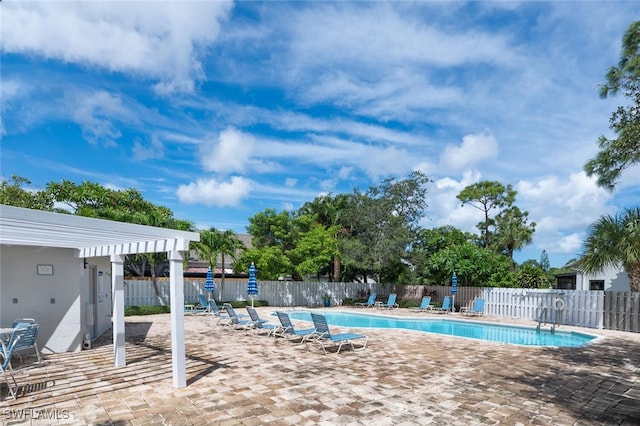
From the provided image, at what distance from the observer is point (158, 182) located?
3077 cm

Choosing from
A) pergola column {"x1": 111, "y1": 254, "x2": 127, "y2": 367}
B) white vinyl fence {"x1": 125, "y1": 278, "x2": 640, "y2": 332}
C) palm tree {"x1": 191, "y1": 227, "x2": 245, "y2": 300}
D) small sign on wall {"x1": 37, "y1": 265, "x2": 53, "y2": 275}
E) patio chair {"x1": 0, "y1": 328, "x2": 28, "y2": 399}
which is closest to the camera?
patio chair {"x1": 0, "y1": 328, "x2": 28, "y2": 399}

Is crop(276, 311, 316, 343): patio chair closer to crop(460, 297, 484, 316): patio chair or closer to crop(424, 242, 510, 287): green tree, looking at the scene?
crop(460, 297, 484, 316): patio chair

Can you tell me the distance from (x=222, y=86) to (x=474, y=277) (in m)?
17.7

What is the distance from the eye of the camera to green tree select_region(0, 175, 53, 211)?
25.2 metres

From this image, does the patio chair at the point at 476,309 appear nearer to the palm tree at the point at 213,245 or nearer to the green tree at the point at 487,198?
the palm tree at the point at 213,245

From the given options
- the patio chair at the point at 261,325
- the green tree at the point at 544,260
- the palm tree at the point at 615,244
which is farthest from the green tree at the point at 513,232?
the patio chair at the point at 261,325

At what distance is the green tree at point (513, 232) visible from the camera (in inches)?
1293

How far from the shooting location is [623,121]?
26.5 ft

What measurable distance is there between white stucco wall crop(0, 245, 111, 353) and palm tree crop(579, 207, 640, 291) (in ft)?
53.6

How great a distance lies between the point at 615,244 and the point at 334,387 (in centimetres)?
1187

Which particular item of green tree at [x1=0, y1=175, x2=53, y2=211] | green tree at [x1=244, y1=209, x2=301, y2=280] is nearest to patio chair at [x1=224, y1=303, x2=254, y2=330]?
green tree at [x1=244, y1=209, x2=301, y2=280]

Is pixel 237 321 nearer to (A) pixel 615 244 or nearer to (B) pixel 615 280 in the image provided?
(A) pixel 615 244

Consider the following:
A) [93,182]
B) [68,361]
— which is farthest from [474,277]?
Result: [93,182]

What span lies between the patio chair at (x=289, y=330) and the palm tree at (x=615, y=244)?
34.1 ft
